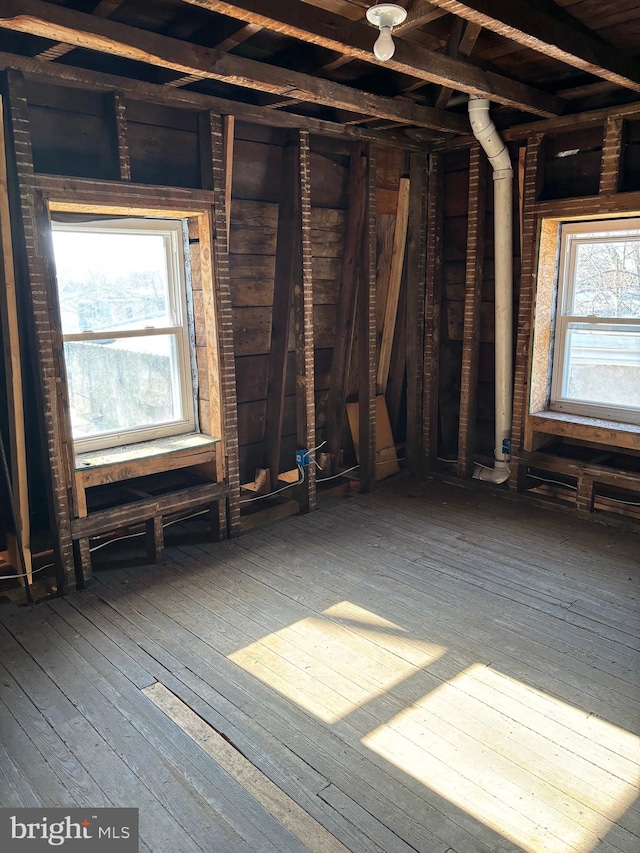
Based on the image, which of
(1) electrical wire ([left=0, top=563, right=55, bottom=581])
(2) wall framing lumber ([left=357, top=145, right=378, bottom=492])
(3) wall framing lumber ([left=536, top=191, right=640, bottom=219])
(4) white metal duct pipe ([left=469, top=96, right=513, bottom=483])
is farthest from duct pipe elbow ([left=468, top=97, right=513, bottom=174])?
(1) electrical wire ([left=0, top=563, right=55, bottom=581])

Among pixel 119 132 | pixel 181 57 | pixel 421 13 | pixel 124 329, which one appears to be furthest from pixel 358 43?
pixel 124 329

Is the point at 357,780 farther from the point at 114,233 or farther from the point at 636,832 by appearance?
the point at 114,233

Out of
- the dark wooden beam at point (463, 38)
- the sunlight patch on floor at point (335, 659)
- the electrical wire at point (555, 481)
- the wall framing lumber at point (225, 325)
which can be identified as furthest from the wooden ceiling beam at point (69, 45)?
the electrical wire at point (555, 481)

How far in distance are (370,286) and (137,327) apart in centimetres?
→ 177

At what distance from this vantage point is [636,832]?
1.94 metres

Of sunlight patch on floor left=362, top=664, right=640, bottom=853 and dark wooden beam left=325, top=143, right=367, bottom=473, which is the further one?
dark wooden beam left=325, top=143, right=367, bottom=473

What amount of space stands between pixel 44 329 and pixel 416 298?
294 cm

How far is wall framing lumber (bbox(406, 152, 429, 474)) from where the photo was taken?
5039 mm

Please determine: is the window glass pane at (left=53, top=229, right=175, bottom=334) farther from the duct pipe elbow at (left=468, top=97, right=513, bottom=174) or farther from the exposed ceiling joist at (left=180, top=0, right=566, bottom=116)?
the duct pipe elbow at (left=468, top=97, right=513, bottom=174)

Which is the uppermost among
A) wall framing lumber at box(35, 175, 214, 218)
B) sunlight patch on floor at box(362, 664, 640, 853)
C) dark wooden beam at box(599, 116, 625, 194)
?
dark wooden beam at box(599, 116, 625, 194)

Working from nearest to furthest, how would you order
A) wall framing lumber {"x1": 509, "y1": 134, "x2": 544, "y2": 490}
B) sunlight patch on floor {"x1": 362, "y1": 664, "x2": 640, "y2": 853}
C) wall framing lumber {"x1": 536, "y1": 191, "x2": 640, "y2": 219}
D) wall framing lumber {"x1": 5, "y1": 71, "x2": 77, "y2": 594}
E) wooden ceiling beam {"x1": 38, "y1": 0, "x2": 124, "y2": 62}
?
sunlight patch on floor {"x1": 362, "y1": 664, "x2": 640, "y2": 853} → wooden ceiling beam {"x1": 38, "y1": 0, "x2": 124, "y2": 62} → wall framing lumber {"x1": 5, "y1": 71, "x2": 77, "y2": 594} → wall framing lumber {"x1": 536, "y1": 191, "x2": 640, "y2": 219} → wall framing lumber {"x1": 509, "y1": 134, "x2": 544, "y2": 490}

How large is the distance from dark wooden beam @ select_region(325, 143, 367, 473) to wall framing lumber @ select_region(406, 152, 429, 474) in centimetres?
57

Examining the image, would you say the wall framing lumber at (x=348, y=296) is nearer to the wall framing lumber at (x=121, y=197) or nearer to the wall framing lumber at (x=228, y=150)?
the wall framing lumber at (x=228, y=150)

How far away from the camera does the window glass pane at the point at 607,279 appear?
165 inches
